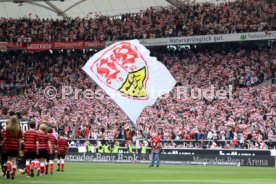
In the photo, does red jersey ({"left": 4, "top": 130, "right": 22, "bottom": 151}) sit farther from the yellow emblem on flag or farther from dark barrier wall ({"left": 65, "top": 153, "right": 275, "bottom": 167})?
dark barrier wall ({"left": 65, "top": 153, "right": 275, "bottom": 167})

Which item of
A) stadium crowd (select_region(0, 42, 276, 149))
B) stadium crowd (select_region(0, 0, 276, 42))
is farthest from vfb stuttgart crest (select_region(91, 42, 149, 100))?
stadium crowd (select_region(0, 0, 276, 42))

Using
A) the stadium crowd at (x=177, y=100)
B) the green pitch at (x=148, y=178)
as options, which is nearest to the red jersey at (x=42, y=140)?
the green pitch at (x=148, y=178)

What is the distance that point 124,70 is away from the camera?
1131 inches

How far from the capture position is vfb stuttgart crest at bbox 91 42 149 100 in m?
28.1

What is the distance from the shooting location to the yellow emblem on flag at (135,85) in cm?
2819

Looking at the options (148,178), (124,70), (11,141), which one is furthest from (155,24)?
(11,141)

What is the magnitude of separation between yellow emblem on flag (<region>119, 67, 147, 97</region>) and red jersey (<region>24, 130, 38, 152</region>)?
460 cm

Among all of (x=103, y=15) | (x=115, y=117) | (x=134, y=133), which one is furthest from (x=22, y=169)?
(x=103, y=15)

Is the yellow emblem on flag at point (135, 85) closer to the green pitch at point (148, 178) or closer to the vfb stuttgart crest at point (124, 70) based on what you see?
the vfb stuttgart crest at point (124, 70)

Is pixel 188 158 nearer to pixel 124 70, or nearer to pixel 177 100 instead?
pixel 177 100

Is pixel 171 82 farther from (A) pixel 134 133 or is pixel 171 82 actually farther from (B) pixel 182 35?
(B) pixel 182 35

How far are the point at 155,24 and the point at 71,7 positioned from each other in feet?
31.9

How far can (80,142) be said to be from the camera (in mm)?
51406

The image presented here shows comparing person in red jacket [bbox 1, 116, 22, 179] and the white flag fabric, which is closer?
person in red jacket [bbox 1, 116, 22, 179]
